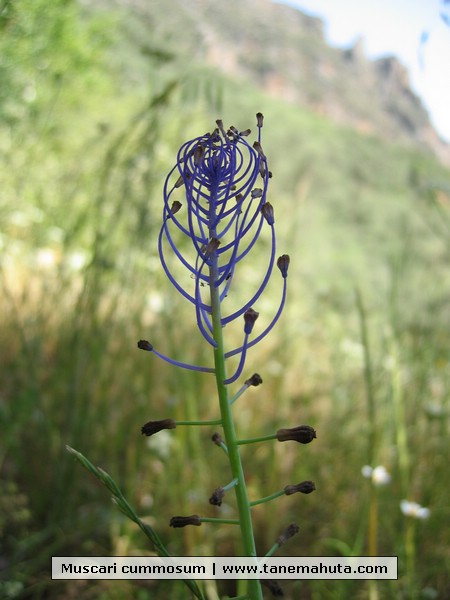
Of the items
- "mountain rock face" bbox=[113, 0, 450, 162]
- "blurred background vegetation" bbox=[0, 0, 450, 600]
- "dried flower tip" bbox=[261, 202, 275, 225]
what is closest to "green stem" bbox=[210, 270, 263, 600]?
"dried flower tip" bbox=[261, 202, 275, 225]

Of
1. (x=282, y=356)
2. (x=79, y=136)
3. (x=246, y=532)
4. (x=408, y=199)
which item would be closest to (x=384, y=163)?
(x=408, y=199)

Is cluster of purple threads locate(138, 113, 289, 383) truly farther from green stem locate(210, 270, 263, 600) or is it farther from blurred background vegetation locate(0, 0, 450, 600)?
blurred background vegetation locate(0, 0, 450, 600)

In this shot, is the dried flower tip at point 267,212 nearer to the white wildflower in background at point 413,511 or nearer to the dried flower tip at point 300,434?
the dried flower tip at point 300,434

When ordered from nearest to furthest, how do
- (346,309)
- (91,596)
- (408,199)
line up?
(91,596), (346,309), (408,199)

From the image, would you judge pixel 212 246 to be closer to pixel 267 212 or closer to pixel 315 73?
pixel 267 212

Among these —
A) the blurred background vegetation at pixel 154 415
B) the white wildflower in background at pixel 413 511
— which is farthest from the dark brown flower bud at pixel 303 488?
the white wildflower in background at pixel 413 511

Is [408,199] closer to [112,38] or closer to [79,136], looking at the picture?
[112,38]

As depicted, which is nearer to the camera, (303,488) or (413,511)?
(303,488)
